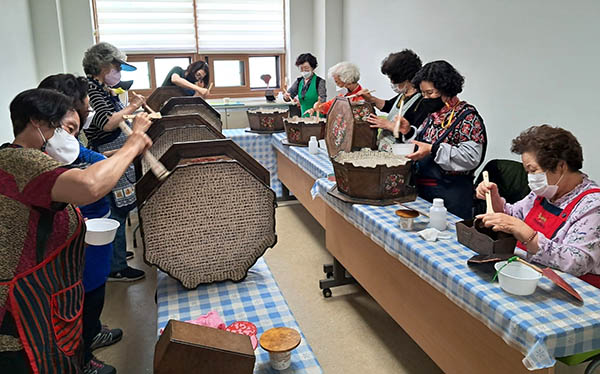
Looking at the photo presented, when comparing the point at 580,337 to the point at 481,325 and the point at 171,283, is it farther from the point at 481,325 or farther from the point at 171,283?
the point at 171,283

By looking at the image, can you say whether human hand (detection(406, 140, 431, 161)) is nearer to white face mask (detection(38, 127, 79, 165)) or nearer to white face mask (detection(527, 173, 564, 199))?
white face mask (detection(527, 173, 564, 199))

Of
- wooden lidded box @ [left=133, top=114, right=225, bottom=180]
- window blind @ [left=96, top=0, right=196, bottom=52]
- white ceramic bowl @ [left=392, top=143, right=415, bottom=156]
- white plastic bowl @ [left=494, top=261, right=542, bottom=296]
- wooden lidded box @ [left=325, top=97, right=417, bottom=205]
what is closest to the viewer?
white plastic bowl @ [left=494, top=261, right=542, bottom=296]

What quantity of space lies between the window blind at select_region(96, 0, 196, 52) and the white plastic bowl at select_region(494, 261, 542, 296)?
19.6 ft

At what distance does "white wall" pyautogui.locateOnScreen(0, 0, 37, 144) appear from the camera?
358 cm

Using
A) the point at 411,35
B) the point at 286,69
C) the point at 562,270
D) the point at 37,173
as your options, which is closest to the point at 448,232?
the point at 562,270

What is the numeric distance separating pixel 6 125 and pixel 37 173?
2.87m

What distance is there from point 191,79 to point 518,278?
13.4 feet

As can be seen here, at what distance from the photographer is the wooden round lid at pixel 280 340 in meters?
1.24

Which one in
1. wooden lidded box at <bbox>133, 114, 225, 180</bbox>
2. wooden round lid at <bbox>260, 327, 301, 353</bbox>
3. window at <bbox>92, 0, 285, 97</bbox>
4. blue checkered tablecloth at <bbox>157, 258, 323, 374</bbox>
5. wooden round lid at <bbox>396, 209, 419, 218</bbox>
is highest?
window at <bbox>92, 0, 285, 97</bbox>

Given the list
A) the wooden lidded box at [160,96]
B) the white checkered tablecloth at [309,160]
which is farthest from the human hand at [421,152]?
the wooden lidded box at [160,96]

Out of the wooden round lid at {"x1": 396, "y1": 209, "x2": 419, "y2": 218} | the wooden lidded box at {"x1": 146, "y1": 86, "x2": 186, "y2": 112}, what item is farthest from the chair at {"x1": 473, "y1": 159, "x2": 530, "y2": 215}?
the wooden lidded box at {"x1": 146, "y1": 86, "x2": 186, "y2": 112}

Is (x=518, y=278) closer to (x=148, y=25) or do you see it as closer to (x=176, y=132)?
(x=176, y=132)

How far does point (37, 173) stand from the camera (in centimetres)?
119

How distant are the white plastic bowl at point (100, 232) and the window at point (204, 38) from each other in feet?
17.0
